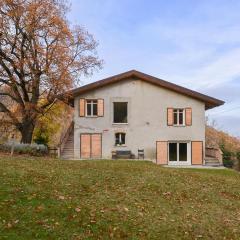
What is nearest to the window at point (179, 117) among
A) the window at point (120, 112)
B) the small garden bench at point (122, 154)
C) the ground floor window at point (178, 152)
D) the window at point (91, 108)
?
the ground floor window at point (178, 152)

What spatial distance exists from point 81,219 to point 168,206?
140 inches

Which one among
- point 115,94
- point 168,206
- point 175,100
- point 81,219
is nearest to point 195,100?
point 175,100

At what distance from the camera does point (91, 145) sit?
40125mm

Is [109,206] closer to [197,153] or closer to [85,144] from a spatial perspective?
[85,144]

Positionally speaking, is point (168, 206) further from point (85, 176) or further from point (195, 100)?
point (195, 100)

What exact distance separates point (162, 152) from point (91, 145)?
6352mm

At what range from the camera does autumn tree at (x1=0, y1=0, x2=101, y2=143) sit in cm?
3516

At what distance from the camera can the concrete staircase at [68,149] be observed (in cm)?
4041

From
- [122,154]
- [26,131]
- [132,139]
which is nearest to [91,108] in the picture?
[132,139]

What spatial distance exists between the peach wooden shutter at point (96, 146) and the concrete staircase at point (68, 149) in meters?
2.01

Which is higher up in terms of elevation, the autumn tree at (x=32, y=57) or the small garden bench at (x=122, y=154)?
the autumn tree at (x=32, y=57)

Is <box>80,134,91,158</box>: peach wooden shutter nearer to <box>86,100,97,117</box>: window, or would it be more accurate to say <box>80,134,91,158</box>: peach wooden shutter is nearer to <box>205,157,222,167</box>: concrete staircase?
<box>86,100,97,117</box>: window

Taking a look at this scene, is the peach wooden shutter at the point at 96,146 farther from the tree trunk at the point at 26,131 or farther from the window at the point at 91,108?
the tree trunk at the point at 26,131

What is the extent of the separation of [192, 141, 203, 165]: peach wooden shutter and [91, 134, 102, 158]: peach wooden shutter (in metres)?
8.38
